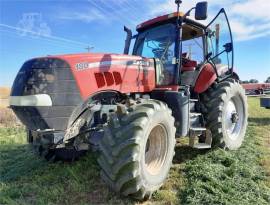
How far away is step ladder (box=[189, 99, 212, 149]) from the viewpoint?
5938 mm

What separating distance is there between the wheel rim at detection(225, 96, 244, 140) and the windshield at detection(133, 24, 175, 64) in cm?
173

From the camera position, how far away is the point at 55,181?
17.2 feet

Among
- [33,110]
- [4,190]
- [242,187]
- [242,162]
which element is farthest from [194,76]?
[4,190]

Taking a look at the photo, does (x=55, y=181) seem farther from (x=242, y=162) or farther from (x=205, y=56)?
(x=205, y=56)

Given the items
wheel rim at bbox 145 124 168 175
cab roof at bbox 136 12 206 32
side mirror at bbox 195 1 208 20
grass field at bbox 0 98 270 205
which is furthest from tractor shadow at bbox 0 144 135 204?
side mirror at bbox 195 1 208 20

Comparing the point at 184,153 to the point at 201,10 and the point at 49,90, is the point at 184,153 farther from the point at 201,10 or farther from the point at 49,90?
the point at 49,90

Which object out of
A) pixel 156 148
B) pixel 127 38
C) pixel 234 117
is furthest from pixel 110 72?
pixel 234 117

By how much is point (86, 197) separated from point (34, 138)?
1073 millimetres

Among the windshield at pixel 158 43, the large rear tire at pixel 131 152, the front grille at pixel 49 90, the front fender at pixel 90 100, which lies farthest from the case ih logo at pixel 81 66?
the windshield at pixel 158 43

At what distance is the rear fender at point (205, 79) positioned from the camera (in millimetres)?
6520

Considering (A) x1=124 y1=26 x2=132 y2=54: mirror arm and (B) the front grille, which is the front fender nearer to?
(B) the front grille

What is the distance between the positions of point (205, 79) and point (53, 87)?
3.31m

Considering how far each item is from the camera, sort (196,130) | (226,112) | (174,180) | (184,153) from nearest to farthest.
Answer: (174,180)
(196,130)
(184,153)
(226,112)

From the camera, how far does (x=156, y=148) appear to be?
4.96 meters
